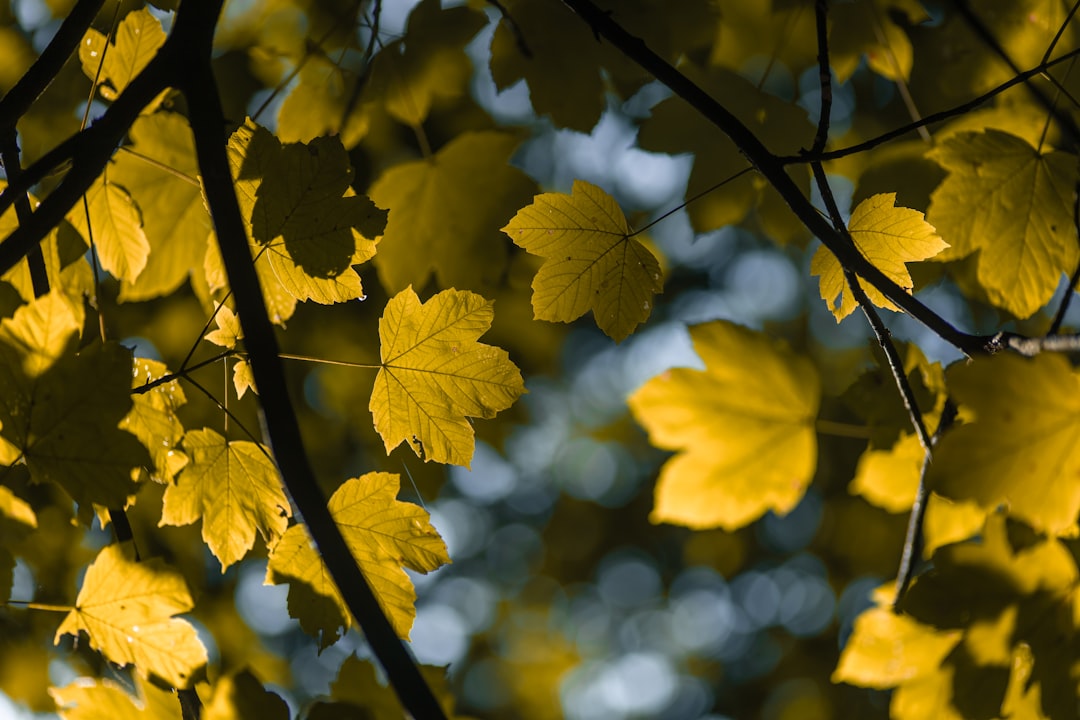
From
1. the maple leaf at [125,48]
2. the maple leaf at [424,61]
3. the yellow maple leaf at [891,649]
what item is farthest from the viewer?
the maple leaf at [424,61]

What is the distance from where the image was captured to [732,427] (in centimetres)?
193

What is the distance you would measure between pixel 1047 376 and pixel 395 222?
1.40 metres

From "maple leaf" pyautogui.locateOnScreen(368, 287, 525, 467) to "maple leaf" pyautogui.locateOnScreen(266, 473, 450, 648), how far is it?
0.09 metres

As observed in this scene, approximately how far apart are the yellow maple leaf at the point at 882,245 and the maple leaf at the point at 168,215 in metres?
1.16

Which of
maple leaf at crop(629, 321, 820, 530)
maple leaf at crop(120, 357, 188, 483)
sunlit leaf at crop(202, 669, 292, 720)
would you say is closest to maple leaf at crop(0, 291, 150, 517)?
maple leaf at crop(120, 357, 188, 483)

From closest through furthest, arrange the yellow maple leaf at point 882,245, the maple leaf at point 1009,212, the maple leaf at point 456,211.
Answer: the yellow maple leaf at point 882,245
the maple leaf at point 1009,212
the maple leaf at point 456,211

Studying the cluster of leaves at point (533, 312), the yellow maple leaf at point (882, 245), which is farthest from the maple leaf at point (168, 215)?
the yellow maple leaf at point (882, 245)

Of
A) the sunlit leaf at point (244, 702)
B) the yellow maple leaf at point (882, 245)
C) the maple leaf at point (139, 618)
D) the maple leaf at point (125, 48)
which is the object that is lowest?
the sunlit leaf at point (244, 702)

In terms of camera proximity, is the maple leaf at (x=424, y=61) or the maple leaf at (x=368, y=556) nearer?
the maple leaf at (x=368, y=556)

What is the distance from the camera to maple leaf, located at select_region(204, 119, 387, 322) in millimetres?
1093

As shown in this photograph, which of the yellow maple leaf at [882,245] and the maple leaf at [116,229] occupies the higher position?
the maple leaf at [116,229]

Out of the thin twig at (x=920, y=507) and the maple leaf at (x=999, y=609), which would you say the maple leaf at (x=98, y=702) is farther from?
the maple leaf at (x=999, y=609)

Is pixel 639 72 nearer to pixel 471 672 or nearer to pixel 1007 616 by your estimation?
pixel 1007 616

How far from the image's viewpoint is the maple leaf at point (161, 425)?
44.9 inches
